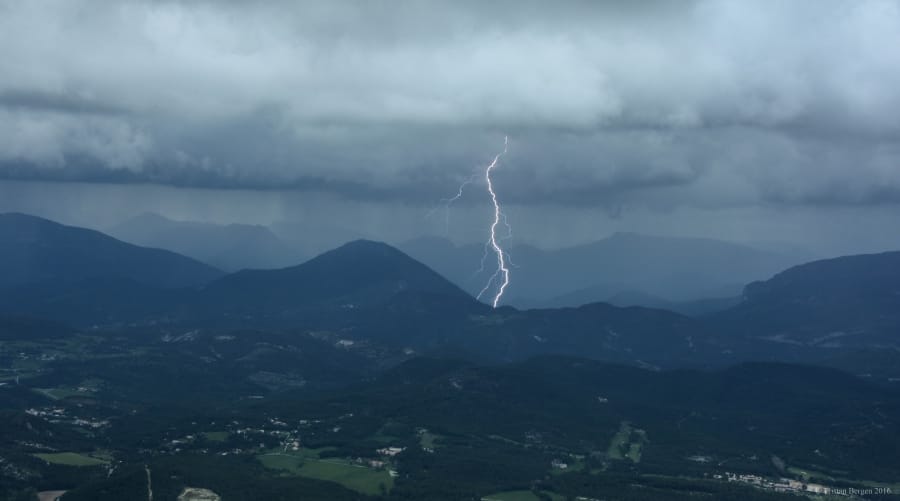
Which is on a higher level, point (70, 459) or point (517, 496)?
point (70, 459)

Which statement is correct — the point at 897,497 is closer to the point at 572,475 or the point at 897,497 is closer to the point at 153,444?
the point at 572,475

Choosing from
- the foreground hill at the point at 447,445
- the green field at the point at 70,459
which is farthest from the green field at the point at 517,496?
the green field at the point at 70,459

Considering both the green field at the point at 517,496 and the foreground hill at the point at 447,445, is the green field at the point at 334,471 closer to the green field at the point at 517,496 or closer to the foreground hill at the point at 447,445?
the foreground hill at the point at 447,445

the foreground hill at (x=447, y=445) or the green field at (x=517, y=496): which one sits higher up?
the foreground hill at (x=447, y=445)

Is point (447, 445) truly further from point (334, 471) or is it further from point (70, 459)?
point (70, 459)

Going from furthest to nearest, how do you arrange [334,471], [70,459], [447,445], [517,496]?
[447,445] < [334,471] < [70,459] < [517,496]

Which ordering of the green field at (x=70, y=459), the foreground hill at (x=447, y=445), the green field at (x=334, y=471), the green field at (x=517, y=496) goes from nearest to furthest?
1. the green field at (x=517, y=496)
2. the foreground hill at (x=447, y=445)
3. the green field at (x=334, y=471)
4. the green field at (x=70, y=459)

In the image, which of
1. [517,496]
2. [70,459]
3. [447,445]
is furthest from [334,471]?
[70,459]
